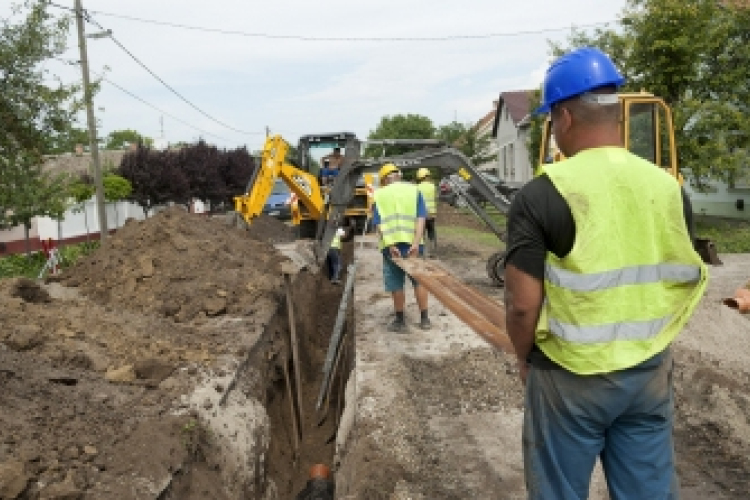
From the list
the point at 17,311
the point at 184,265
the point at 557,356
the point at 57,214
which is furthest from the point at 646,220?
the point at 57,214

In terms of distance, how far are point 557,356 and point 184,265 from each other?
294 inches

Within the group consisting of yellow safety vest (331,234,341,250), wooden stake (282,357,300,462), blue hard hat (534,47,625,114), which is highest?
blue hard hat (534,47,625,114)

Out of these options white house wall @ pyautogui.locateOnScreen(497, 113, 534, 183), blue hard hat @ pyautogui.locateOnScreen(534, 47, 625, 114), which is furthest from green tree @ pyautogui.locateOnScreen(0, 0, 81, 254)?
white house wall @ pyautogui.locateOnScreen(497, 113, 534, 183)

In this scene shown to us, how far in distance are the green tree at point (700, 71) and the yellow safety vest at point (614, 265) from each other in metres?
14.4

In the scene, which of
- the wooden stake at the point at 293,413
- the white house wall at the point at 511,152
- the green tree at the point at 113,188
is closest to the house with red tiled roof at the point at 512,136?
the white house wall at the point at 511,152

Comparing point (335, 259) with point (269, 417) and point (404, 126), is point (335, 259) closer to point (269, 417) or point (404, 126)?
point (269, 417)

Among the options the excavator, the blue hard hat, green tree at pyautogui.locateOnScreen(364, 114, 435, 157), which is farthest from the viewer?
green tree at pyautogui.locateOnScreen(364, 114, 435, 157)

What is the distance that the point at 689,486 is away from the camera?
13.1 feet

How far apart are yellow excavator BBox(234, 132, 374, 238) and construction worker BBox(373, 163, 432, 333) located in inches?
138

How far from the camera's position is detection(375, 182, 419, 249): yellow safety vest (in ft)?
24.1

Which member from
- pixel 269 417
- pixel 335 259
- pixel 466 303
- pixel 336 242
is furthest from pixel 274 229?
pixel 466 303

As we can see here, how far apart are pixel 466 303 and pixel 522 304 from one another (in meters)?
3.49

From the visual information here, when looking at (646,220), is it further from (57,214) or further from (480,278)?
(57,214)

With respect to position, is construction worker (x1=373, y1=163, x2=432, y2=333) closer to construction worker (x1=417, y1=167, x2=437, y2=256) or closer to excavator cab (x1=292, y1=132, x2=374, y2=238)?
construction worker (x1=417, y1=167, x2=437, y2=256)
